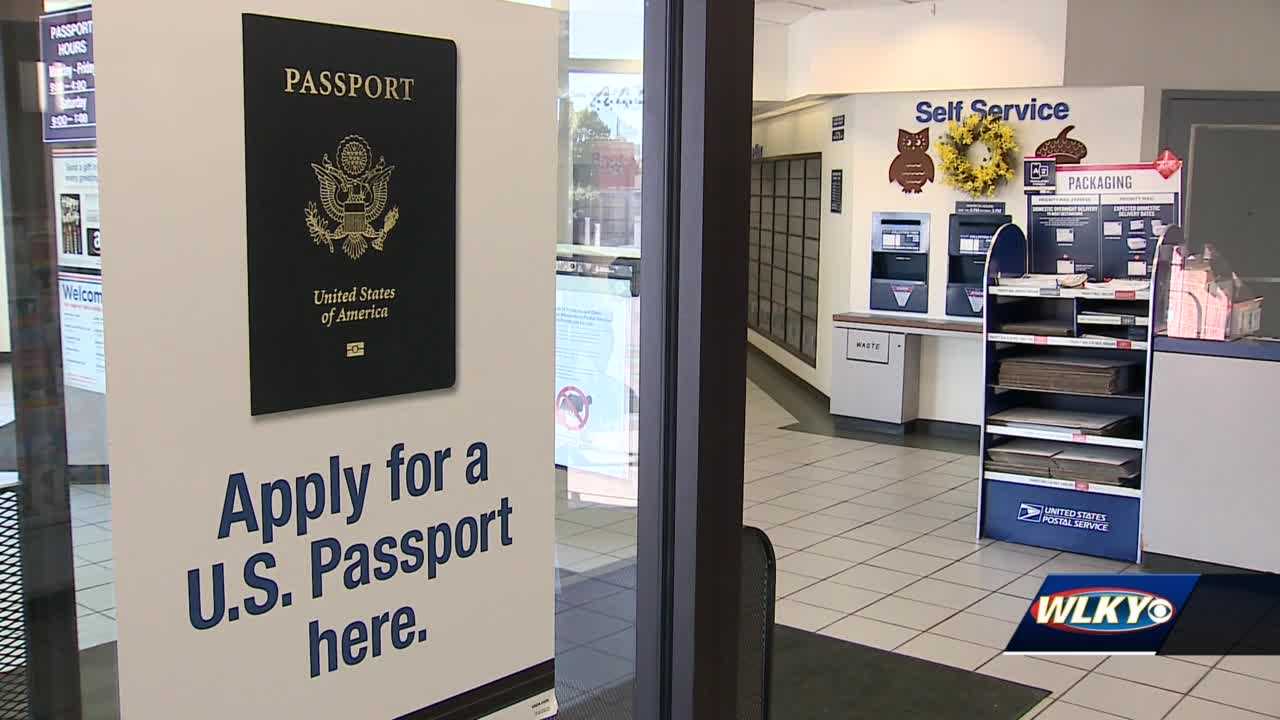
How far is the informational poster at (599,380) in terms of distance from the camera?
163cm

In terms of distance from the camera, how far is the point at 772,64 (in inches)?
374

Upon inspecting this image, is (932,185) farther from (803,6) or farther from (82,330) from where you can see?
(82,330)

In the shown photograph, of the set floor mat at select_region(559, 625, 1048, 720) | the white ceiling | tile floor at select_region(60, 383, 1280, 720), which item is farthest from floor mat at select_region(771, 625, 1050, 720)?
the white ceiling

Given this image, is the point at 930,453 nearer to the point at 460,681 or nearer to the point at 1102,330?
the point at 1102,330

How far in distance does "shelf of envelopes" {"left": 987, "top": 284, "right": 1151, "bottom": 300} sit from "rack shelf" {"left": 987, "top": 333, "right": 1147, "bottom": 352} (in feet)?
0.66

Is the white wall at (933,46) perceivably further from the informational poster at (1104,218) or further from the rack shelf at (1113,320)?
the rack shelf at (1113,320)

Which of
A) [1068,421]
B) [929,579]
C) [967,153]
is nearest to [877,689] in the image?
[929,579]

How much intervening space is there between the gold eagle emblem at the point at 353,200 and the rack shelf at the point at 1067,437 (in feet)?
16.5

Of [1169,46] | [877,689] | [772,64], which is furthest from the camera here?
[772,64]

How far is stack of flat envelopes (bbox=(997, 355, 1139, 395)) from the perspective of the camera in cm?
557

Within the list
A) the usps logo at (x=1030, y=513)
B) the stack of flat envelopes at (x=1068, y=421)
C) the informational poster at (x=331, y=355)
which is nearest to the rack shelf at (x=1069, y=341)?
the stack of flat envelopes at (x=1068, y=421)

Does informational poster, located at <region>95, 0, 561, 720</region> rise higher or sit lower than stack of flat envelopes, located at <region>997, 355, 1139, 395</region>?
higher

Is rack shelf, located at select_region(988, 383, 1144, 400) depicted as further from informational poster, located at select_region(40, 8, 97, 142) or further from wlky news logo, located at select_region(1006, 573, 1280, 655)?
informational poster, located at select_region(40, 8, 97, 142)

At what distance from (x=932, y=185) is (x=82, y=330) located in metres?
8.01
